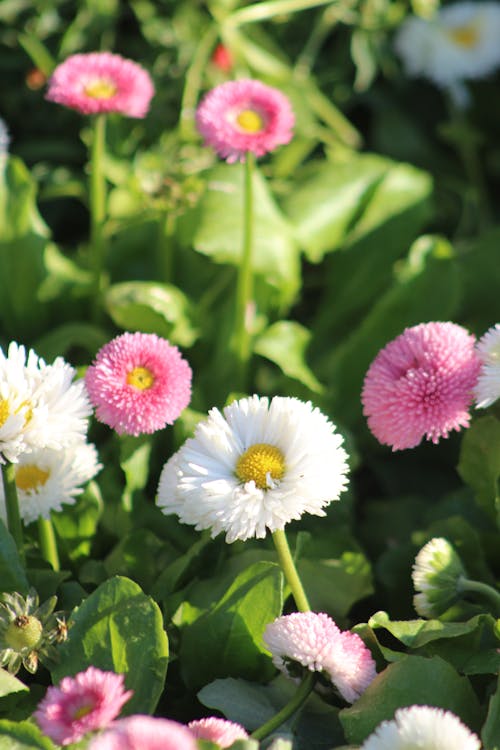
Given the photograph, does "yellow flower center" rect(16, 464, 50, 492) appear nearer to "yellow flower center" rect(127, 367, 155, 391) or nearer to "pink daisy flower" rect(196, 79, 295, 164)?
"yellow flower center" rect(127, 367, 155, 391)

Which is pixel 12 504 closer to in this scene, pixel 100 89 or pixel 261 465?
pixel 261 465

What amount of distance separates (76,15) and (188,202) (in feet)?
2.29

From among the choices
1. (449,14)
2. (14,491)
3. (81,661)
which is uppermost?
(449,14)

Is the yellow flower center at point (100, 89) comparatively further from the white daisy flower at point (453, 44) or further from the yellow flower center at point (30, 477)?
the white daisy flower at point (453, 44)

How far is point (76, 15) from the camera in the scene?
185cm

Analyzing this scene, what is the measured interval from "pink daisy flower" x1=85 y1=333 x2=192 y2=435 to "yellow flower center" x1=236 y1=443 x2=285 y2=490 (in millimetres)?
100

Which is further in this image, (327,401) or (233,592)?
(327,401)

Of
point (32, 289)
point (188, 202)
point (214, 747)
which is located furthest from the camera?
point (32, 289)

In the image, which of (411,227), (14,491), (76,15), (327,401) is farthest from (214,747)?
(76,15)

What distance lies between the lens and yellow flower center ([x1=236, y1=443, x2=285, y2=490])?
3.14ft

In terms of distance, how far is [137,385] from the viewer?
1.02 metres

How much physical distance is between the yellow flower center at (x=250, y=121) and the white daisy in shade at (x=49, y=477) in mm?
430

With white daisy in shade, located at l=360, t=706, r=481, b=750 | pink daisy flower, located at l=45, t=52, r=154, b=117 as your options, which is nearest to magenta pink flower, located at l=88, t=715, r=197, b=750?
white daisy in shade, located at l=360, t=706, r=481, b=750

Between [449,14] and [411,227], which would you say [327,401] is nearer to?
[411,227]
